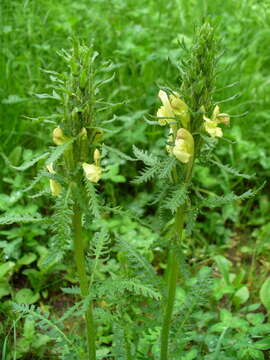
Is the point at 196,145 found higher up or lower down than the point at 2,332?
higher up

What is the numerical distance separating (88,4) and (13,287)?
251 cm

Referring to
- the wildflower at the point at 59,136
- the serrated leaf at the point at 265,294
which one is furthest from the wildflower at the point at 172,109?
the serrated leaf at the point at 265,294

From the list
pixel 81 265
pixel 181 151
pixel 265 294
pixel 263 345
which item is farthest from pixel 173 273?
pixel 265 294

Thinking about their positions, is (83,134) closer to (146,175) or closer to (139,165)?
(146,175)

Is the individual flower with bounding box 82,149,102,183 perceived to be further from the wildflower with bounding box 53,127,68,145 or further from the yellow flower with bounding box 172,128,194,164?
the yellow flower with bounding box 172,128,194,164

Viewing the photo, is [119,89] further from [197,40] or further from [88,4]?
[197,40]

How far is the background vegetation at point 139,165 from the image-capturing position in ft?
6.84

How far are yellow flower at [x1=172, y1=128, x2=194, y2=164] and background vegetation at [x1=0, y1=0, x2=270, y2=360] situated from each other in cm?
58

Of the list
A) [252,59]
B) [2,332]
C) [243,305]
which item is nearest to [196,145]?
[2,332]

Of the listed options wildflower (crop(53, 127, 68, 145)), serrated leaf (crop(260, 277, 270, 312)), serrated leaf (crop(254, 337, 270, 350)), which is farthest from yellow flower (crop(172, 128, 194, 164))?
serrated leaf (crop(260, 277, 270, 312))

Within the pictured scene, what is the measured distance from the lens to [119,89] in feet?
9.84

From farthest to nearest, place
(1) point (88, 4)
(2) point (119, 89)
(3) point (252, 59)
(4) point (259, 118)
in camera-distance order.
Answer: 1. (1) point (88, 4)
2. (3) point (252, 59)
3. (4) point (259, 118)
4. (2) point (119, 89)

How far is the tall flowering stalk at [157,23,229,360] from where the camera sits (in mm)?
1263

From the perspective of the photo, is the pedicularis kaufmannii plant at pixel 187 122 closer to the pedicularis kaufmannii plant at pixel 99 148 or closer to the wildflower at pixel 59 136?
the pedicularis kaufmannii plant at pixel 99 148
